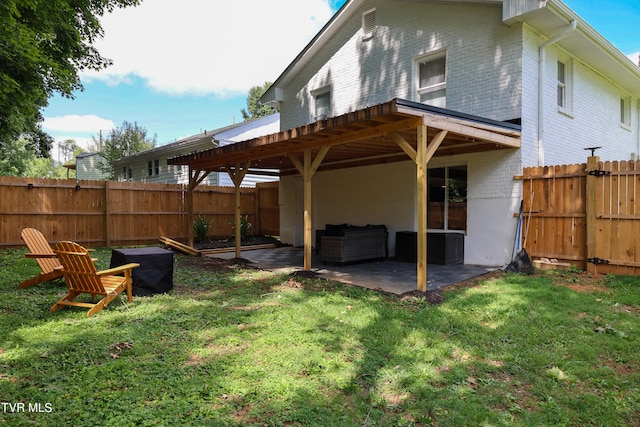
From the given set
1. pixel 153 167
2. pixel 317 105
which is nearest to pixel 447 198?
pixel 317 105

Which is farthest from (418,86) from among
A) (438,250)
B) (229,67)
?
(229,67)

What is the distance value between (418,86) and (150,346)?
8.29 m

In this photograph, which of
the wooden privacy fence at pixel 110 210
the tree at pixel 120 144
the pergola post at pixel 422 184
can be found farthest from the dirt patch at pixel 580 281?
the tree at pixel 120 144

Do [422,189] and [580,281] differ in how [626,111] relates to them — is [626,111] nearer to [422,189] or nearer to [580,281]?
[580,281]

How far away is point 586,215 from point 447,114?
3.39m

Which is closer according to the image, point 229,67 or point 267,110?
point 267,110

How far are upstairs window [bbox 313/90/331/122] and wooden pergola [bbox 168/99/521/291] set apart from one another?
1709 millimetres

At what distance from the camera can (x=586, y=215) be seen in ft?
22.1

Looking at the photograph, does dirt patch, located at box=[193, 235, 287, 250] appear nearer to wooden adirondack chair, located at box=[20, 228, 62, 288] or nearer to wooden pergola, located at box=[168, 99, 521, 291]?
wooden pergola, located at box=[168, 99, 521, 291]

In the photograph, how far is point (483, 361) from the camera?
3.50 metres

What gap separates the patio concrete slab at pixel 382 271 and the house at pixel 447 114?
2.11 ft

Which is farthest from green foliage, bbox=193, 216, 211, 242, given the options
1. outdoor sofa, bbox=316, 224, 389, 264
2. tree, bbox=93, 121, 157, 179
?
tree, bbox=93, 121, 157, 179

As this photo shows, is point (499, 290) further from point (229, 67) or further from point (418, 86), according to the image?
point (229, 67)

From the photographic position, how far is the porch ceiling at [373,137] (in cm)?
550
